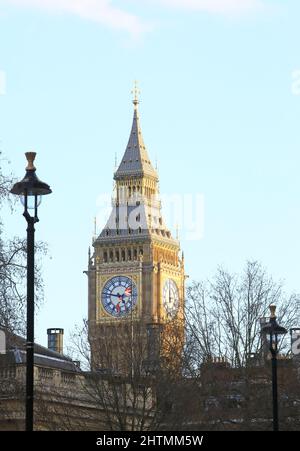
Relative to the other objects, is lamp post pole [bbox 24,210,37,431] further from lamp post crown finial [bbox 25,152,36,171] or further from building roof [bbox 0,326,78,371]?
building roof [bbox 0,326,78,371]

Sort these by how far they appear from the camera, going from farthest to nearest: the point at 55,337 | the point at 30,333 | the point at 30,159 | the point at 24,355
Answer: the point at 55,337 → the point at 24,355 → the point at 30,159 → the point at 30,333

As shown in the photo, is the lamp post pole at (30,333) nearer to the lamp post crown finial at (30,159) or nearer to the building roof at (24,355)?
the lamp post crown finial at (30,159)

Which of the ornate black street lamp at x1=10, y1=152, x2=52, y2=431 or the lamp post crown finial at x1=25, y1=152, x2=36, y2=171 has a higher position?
the lamp post crown finial at x1=25, y1=152, x2=36, y2=171

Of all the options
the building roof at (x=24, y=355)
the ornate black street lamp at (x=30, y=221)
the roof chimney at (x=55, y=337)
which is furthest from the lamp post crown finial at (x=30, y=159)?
the roof chimney at (x=55, y=337)

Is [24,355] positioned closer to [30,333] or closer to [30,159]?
[30,159]

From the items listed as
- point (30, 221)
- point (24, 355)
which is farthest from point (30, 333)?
point (24, 355)

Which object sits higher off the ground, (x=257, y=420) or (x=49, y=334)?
(x=49, y=334)

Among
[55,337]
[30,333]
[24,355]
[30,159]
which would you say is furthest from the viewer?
[55,337]

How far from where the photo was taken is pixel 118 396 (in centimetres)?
6962

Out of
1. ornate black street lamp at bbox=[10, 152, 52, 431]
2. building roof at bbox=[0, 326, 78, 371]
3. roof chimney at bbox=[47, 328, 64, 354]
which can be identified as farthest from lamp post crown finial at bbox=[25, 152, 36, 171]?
roof chimney at bbox=[47, 328, 64, 354]

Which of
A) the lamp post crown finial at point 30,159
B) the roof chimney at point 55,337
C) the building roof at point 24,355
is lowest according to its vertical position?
the building roof at point 24,355
